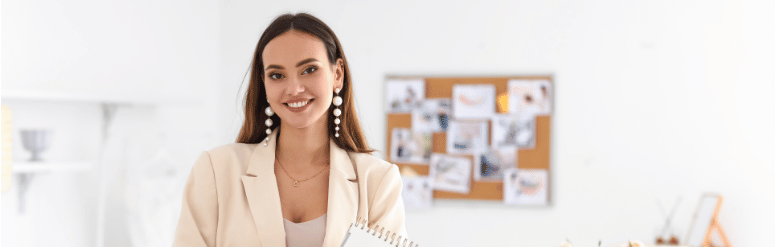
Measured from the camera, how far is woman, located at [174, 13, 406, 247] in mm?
962

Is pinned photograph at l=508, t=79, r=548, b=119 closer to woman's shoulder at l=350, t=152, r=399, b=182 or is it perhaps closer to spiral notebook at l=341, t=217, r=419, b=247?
woman's shoulder at l=350, t=152, r=399, b=182

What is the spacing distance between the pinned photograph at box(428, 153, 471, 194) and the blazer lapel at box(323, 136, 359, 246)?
6.50ft

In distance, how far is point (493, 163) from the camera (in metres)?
2.98

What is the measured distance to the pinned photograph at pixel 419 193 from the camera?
118 inches

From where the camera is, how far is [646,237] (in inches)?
113

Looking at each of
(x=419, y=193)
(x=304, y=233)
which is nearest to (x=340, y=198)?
(x=304, y=233)

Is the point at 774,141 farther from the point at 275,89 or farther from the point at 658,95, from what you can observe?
the point at 275,89

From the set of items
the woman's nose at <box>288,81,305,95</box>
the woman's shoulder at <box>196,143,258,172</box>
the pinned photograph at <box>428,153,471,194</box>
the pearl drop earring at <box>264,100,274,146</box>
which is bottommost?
the pinned photograph at <box>428,153,471,194</box>

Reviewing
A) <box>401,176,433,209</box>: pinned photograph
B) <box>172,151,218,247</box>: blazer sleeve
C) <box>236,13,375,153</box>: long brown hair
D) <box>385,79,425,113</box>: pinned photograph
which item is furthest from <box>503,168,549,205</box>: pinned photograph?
<box>172,151,218,247</box>: blazer sleeve

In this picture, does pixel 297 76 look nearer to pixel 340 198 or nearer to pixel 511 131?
pixel 340 198

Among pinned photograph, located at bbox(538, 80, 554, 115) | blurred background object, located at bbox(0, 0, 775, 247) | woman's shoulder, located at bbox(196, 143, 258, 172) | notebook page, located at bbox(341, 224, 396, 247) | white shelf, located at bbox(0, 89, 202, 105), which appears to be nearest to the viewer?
notebook page, located at bbox(341, 224, 396, 247)

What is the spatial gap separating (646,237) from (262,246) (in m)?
2.52

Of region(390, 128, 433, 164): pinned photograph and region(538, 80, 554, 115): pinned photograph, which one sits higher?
region(538, 80, 554, 115): pinned photograph

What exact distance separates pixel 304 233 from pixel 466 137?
209 centimetres
